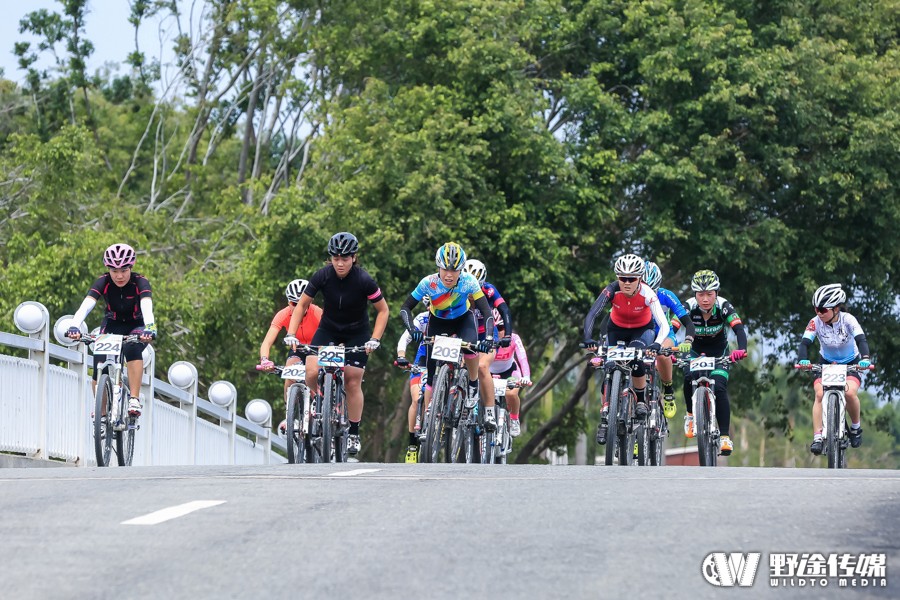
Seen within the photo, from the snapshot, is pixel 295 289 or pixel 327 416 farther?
pixel 295 289

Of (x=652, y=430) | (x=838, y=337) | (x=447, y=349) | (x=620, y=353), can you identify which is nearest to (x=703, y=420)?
(x=652, y=430)

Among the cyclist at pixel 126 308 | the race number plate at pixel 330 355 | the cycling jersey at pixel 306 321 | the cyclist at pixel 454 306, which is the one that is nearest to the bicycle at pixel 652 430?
the cyclist at pixel 454 306

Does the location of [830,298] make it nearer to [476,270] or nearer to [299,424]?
[476,270]

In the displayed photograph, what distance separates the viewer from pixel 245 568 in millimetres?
7039

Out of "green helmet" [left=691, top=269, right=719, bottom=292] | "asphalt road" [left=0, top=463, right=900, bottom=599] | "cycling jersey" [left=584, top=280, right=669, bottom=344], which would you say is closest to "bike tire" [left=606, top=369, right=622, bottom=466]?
"cycling jersey" [left=584, top=280, right=669, bottom=344]

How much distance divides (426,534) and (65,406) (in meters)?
10.5

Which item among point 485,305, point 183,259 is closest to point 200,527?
point 485,305

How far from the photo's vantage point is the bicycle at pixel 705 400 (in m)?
16.7

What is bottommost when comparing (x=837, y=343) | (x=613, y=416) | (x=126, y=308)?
(x=613, y=416)

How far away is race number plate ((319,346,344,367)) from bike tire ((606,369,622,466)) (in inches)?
92.5

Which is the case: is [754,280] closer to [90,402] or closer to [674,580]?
[90,402]

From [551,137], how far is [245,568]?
25485 mm

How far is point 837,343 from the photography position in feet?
57.1

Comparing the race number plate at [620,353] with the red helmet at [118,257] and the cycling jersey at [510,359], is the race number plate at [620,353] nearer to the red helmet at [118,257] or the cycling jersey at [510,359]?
the cycling jersey at [510,359]
